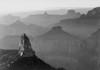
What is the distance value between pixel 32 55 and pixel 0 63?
20946 millimetres

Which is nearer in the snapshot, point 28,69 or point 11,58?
point 28,69

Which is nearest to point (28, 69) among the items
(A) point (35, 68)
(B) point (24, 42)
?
(A) point (35, 68)

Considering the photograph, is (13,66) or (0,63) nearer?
(13,66)

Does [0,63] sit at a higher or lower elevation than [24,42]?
lower

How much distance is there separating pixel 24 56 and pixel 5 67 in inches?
492

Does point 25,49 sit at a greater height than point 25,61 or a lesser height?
greater

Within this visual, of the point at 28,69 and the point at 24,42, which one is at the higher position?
the point at 24,42

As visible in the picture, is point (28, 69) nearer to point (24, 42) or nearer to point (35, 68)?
point (35, 68)

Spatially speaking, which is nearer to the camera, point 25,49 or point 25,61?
point 25,61

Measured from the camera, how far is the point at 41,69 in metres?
185

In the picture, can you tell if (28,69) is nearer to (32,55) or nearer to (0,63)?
(32,55)

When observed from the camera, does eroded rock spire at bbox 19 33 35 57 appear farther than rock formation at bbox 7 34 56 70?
Yes

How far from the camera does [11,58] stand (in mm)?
195125

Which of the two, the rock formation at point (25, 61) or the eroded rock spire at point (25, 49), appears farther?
the eroded rock spire at point (25, 49)
